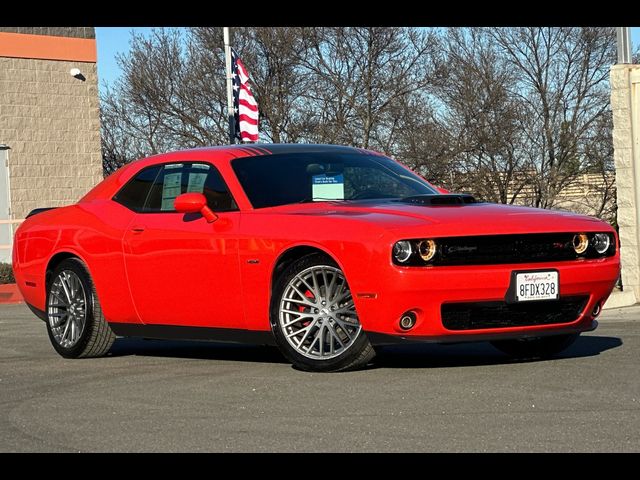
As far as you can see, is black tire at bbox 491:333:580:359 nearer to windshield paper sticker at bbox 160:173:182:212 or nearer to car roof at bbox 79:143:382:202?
car roof at bbox 79:143:382:202

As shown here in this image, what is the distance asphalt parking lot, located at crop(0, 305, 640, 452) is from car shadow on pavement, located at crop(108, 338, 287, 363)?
0.16 feet

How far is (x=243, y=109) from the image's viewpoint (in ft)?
86.9

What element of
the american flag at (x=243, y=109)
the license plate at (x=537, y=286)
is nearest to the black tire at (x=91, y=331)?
the license plate at (x=537, y=286)

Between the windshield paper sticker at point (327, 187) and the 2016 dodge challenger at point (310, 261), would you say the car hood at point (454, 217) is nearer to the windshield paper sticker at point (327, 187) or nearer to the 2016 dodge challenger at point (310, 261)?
the 2016 dodge challenger at point (310, 261)

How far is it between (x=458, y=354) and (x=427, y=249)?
1612 mm

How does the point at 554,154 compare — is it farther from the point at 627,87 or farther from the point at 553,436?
the point at 553,436

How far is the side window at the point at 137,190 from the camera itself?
9.73 metres

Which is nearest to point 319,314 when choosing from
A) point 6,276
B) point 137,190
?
point 137,190

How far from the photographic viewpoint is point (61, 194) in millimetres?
29031

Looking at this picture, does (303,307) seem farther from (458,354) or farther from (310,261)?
(458,354)

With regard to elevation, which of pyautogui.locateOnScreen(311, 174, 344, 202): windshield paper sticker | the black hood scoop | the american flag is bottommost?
the black hood scoop

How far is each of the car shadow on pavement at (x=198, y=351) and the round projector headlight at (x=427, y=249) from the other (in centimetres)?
169

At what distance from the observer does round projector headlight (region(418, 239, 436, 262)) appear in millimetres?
7754

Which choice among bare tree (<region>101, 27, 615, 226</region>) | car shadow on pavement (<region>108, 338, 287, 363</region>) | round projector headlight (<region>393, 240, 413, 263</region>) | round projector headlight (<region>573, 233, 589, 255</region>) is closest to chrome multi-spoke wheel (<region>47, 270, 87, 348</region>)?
car shadow on pavement (<region>108, 338, 287, 363</region>)
